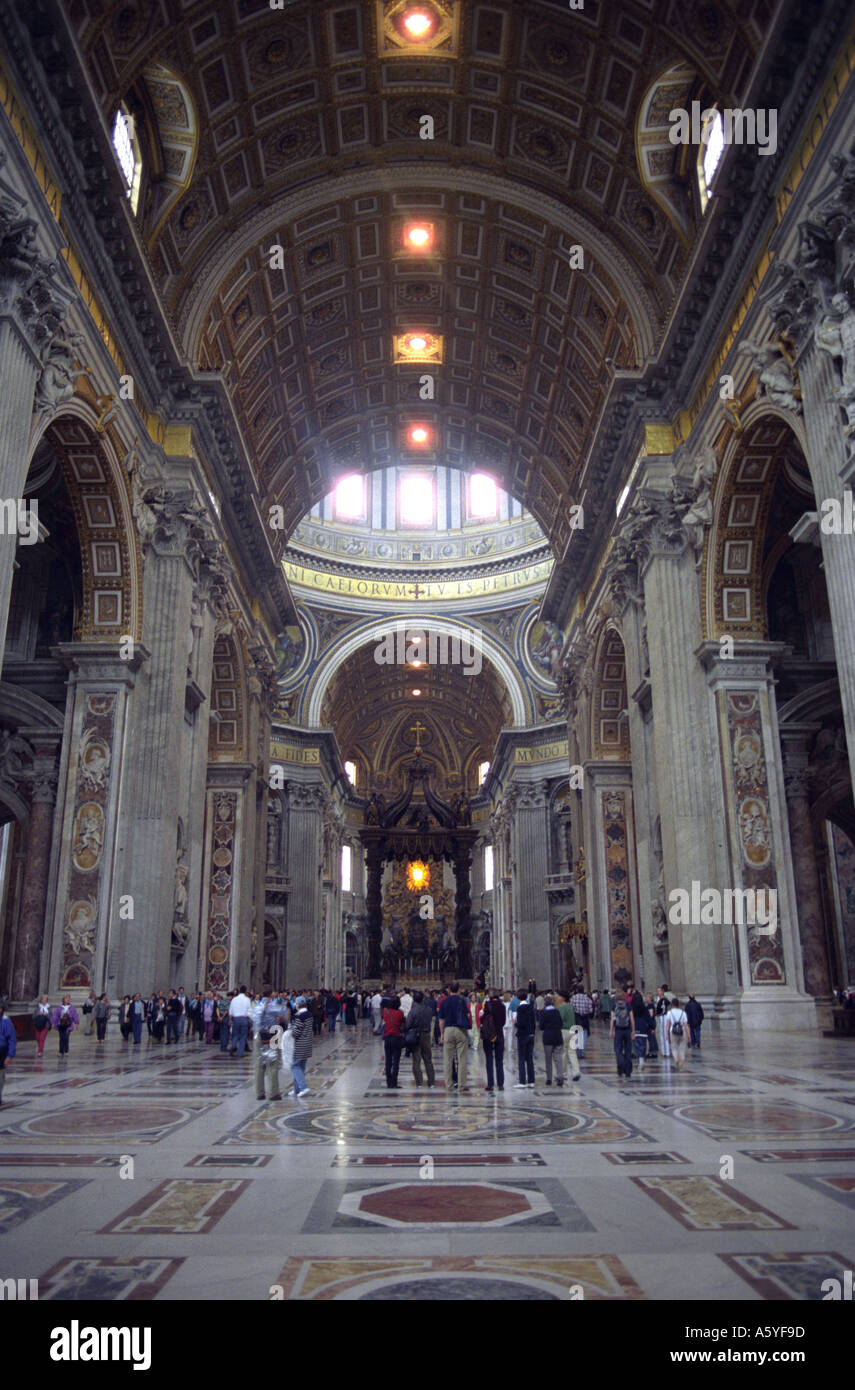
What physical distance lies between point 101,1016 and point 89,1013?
2.27 ft

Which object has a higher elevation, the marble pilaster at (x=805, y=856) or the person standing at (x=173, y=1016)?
the marble pilaster at (x=805, y=856)

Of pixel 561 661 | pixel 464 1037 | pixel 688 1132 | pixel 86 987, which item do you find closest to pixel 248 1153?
pixel 688 1132

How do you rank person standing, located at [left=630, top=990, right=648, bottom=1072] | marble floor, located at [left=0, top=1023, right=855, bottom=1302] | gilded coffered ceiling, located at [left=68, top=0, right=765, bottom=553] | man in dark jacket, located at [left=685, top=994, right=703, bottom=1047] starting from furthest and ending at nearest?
1. gilded coffered ceiling, located at [left=68, top=0, right=765, bottom=553]
2. man in dark jacket, located at [left=685, top=994, right=703, bottom=1047]
3. person standing, located at [left=630, top=990, right=648, bottom=1072]
4. marble floor, located at [left=0, top=1023, right=855, bottom=1302]

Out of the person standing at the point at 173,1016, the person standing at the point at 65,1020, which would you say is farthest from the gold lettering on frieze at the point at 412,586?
the person standing at the point at 65,1020

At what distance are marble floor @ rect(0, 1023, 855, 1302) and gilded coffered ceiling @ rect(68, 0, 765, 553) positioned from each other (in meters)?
13.9

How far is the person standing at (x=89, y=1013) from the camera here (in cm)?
1571

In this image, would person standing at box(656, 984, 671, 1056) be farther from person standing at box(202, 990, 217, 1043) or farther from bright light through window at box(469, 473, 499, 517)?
bright light through window at box(469, 473, 499, 517)

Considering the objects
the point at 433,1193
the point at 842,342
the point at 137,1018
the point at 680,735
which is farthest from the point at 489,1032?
the point at 842,342

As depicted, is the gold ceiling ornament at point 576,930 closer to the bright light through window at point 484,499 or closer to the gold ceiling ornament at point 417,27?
the gold ceiling ornament at point 417,27

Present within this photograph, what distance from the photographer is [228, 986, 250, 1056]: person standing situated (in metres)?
15.0

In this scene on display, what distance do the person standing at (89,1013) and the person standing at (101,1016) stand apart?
0.19m

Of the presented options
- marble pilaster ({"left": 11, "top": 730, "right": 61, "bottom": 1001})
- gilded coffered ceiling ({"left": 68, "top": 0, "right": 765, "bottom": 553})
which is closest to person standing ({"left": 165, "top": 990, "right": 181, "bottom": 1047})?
marble pilaster ({"left": 11, "top": 730, "right": 61, "bottom": 1001})
